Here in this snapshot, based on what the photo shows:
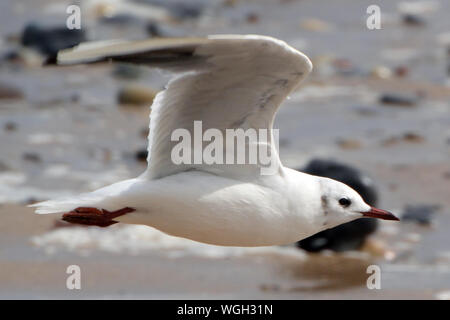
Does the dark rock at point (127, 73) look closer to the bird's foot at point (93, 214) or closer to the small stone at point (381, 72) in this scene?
the small stone at point (381, 72)

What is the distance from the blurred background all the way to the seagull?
0.94 feet

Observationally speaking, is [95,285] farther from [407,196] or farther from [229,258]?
[407,196]

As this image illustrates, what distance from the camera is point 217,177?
5.87 metres

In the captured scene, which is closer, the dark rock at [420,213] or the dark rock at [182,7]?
the dark rock at [420,213]

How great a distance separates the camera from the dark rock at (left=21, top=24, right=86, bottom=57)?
52.3 ft

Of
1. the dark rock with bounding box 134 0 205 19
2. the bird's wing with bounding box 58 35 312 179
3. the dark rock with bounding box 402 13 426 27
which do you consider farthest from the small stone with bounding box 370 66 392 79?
the bird's wing with bounding box 58 35 312 179

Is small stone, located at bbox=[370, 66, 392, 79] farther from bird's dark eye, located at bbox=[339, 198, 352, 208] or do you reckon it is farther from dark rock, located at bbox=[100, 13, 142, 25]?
bird's dark eye, located at bbox=[339, 198, 352, 208]

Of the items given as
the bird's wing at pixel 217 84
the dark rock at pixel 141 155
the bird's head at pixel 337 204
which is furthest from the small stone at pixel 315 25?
the bird's wing at pixel 217 84

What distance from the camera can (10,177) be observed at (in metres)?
10.6

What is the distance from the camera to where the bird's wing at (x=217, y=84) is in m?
5.24

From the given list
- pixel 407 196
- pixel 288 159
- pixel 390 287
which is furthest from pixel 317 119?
pixel 390 287

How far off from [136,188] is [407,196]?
5605mm

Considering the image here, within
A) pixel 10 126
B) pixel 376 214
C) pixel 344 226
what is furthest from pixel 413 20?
pixel 376 214

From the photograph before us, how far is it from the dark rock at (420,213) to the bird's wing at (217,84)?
4.50 metres
